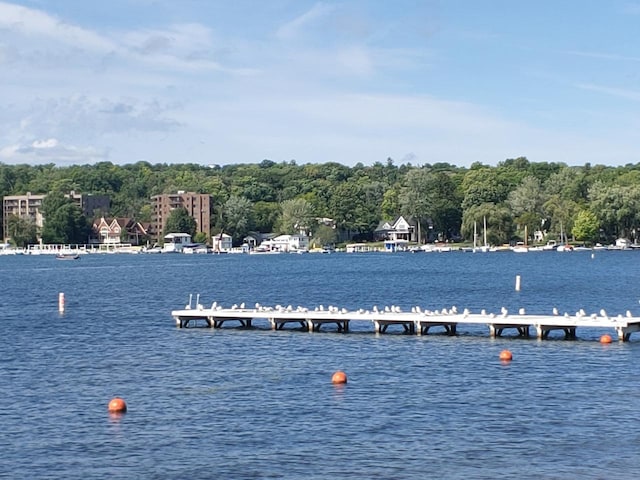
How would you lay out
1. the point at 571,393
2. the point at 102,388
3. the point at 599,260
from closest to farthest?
the point at 571,393 → the point at 102,388 → the point at 599,260

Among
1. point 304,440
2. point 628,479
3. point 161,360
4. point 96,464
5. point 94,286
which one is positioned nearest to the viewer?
point 628,479

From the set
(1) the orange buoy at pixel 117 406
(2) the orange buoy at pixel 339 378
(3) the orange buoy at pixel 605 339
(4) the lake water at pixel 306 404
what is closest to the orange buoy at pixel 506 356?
(4) the lake water at pixel 306 404

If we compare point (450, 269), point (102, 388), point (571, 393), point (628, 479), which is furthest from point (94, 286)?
point (628, 479)

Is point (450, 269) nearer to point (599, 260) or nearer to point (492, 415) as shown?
point (599, 260)

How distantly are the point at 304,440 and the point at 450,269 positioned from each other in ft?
411

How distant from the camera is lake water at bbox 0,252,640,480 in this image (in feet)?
110

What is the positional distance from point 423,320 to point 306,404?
21.7 m

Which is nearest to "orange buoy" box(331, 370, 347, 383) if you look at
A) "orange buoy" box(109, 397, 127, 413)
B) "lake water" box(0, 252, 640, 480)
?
"lake water" box(0, 252, 640, 480)

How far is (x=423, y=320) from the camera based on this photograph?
62688 mm

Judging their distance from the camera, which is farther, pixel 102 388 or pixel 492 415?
pixel 102 388

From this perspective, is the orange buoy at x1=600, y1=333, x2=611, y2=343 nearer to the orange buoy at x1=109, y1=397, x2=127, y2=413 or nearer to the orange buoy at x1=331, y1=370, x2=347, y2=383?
the orange buoy at x1=331, y1=370, x2=347, y2=383

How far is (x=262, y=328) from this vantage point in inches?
2699

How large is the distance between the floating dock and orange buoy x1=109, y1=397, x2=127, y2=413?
24.4 meters

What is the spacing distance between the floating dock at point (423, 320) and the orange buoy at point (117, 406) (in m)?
24.4
